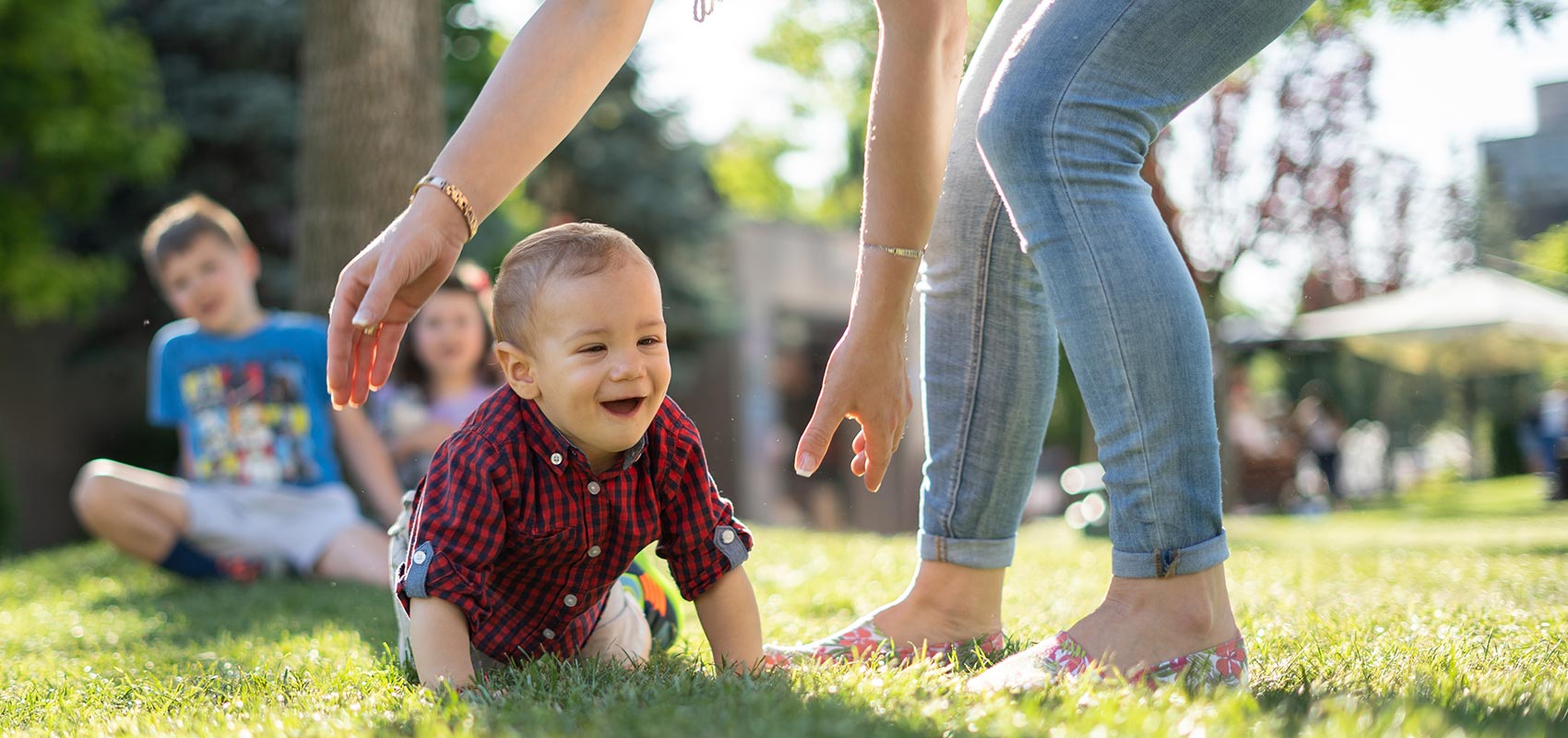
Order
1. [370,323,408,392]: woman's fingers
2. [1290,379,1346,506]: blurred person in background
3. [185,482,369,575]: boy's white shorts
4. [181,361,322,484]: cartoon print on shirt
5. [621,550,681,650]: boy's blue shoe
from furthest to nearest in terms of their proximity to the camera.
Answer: [1290,379,1346,506]: blurred person in background
[181,361,322,484]: cartoon print on shirt
[185,482,369,575]: boy's white shorts
[621,550,681,650]: boy's blue shoe
[370,323,408,392]: woman's fingers

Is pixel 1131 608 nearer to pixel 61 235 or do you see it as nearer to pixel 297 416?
pixel 297 416

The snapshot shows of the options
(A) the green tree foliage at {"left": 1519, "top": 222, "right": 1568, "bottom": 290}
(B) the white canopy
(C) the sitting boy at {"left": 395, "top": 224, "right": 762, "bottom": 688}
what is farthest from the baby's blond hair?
(A) the green tree foliage at {"left": 1519, "top": 222, "right": 1568, "bottom": 290}

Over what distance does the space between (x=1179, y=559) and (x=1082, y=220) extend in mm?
504

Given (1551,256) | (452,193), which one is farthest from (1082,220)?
(1551,256)

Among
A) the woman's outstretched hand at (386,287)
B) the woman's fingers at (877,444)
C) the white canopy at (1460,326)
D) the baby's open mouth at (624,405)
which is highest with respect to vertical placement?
the white canopy at (1460,326)

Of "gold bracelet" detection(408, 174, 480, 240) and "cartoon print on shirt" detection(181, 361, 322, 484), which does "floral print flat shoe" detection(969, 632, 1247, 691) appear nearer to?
"gold bracelet" detection(408, 174, 480, 240)

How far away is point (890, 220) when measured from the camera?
7.02 ft

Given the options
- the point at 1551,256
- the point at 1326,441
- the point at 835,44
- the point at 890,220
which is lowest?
the point at 1326,441

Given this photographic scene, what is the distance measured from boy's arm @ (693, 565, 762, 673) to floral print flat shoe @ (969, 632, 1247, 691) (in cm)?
47

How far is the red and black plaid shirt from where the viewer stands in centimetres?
203

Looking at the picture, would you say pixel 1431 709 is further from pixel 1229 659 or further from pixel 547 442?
pixel 547 442

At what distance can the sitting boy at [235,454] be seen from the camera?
519 centimetres

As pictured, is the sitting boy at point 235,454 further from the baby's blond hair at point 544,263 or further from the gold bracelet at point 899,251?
the gold bracelet at point 899,251

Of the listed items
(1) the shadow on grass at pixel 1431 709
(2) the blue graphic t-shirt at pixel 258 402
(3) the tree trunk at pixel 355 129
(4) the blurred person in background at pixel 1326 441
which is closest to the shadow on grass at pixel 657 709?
(1) the shadow on grass at pixel 1431 709
